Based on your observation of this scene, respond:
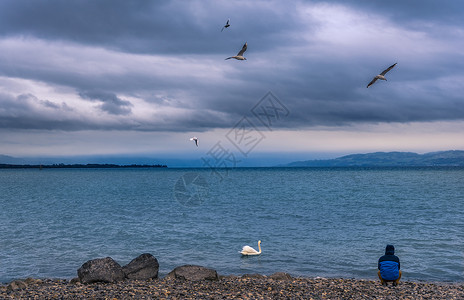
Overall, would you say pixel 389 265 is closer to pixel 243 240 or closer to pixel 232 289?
pixel 232 289

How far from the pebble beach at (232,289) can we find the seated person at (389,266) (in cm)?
57

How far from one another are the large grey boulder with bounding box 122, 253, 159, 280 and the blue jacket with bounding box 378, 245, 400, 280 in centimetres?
1043

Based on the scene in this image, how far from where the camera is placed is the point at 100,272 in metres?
18.2

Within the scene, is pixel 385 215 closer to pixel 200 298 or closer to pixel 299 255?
pixel 299 255

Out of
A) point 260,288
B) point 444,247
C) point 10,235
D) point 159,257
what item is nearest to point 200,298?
point 260,288

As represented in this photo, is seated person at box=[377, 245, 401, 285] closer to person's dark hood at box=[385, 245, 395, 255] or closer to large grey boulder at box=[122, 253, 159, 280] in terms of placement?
person's dark hood at box=[385, 245, 395, 255]

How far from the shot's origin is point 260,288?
1722cm

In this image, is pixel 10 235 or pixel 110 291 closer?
pixel 110 291

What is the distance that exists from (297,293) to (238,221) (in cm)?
2558

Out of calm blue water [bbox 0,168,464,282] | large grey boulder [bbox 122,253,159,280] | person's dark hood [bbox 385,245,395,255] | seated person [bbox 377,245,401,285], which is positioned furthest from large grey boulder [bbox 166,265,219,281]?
person's dark hood [bbox 385,245,395,255]

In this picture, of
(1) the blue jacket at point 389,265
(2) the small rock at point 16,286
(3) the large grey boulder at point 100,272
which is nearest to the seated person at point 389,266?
(1) the blue jacket at point 389,265

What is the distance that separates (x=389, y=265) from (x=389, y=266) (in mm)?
73

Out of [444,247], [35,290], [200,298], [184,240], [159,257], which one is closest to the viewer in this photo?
[200,298]

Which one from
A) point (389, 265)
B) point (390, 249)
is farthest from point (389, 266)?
point (390, 249)
